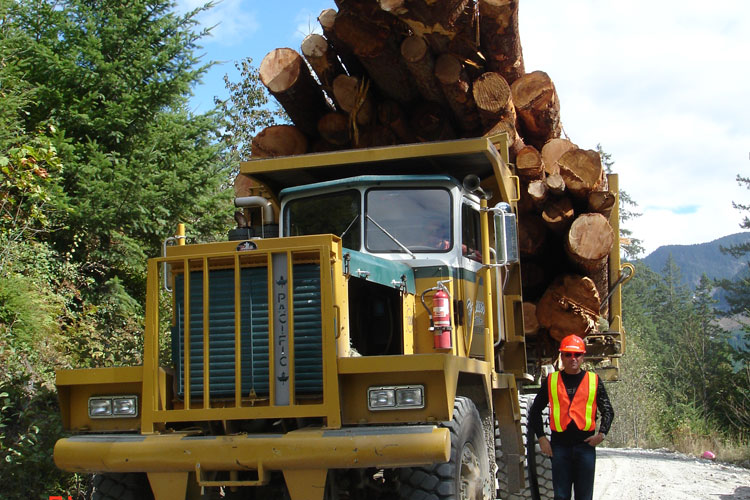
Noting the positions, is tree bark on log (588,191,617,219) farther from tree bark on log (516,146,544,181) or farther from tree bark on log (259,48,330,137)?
tree bark on log (259,48,330,137)

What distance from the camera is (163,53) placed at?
1295 cm

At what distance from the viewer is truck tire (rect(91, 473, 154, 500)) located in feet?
17.5

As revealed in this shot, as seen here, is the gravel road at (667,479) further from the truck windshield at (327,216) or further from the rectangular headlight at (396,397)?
the rectangular headlight at (396,397)

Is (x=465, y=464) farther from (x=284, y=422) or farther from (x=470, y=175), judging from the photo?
(x=470, y=175)

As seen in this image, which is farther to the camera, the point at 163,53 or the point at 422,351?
the point at 163,53

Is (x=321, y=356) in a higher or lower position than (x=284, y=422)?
higher

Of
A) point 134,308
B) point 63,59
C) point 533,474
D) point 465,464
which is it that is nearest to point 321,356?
point 465,464

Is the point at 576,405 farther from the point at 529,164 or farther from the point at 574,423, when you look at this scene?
the point at 529,164

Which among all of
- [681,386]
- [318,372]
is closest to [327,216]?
[318,372]

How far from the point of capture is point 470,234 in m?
6.79

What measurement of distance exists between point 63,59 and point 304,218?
23.3 ft

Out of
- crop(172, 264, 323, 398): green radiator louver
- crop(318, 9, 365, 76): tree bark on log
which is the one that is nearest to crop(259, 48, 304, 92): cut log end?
crop(318, 9, 365, 76): tree bark on log

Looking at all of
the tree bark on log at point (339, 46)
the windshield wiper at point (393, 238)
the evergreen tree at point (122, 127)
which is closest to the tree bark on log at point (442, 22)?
the tree bark on log at point (339, 46)

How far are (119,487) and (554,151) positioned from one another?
5518mm
